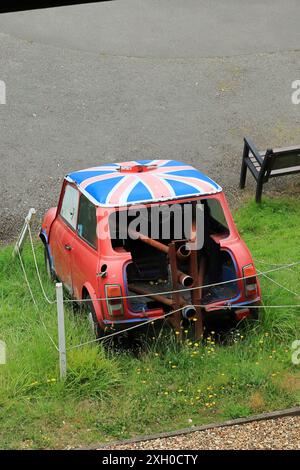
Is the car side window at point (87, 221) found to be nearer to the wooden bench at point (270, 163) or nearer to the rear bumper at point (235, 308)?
the rear bumper at point (235, 308)

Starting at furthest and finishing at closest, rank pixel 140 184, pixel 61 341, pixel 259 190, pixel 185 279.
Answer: pixel 259 190, pixel 140 184, pixel 185 279, pixel 61 341

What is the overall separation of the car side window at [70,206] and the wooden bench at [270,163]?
145 inches

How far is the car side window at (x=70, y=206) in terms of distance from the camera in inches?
339

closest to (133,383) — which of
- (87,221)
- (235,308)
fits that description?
(235,308)

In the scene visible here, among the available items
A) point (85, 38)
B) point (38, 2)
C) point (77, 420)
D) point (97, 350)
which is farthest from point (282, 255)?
point (85, 38)

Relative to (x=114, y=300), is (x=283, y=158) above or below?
above

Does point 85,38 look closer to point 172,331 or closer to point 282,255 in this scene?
point 282,255

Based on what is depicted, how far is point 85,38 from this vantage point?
17.2 m

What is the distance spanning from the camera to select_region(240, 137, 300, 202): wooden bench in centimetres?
1158

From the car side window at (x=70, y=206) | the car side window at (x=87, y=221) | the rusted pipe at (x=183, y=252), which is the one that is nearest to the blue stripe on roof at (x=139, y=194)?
the car side window at (x=87, y=221)

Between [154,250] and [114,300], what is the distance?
3.68ft

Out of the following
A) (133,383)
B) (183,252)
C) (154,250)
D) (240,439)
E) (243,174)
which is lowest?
(240,439)

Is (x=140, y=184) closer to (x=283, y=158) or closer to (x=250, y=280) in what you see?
(x=250, y=280)

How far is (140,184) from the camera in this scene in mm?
7961
